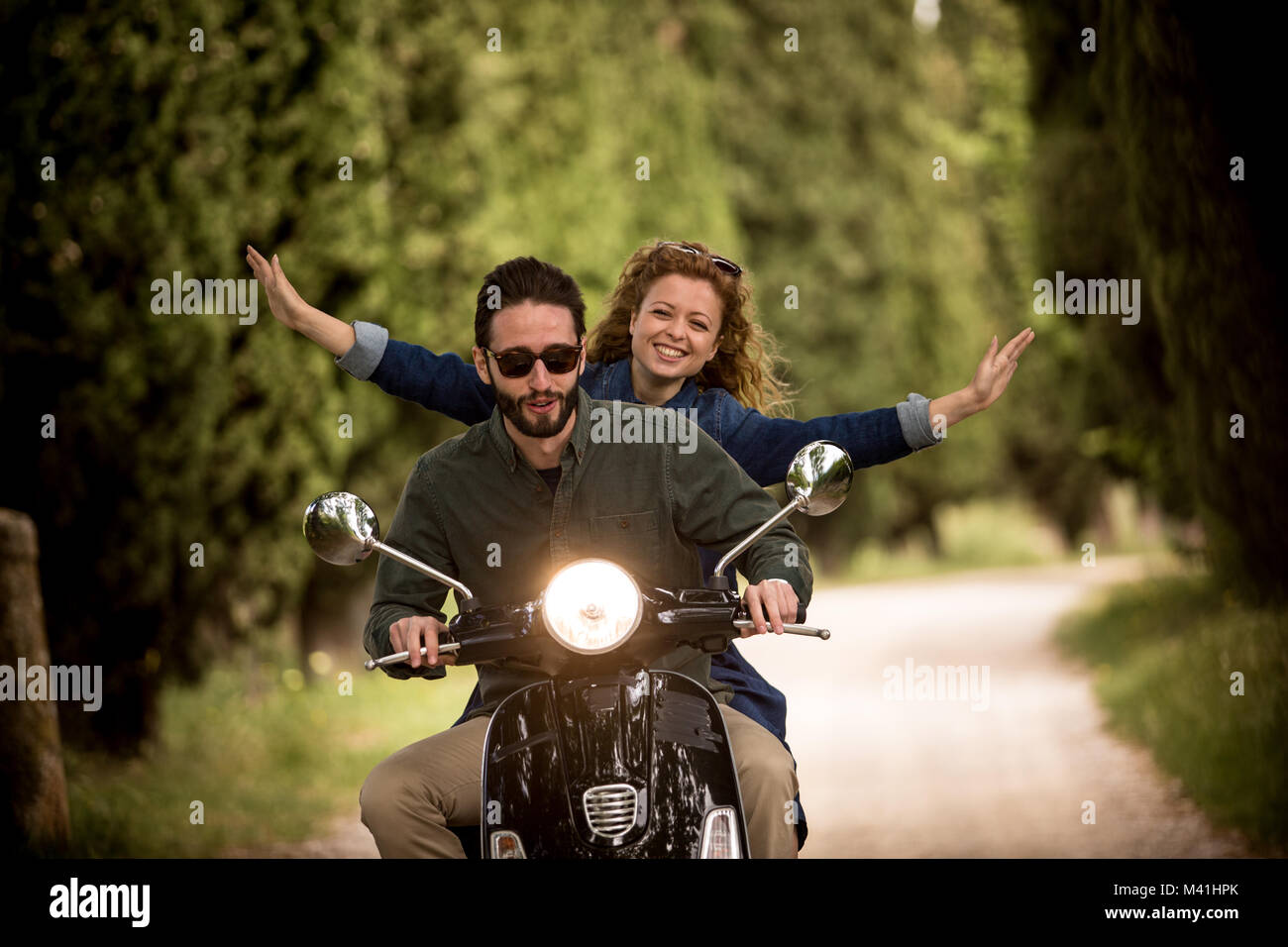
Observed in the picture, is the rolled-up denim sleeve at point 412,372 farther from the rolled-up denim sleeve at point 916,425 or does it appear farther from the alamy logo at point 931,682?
the alamy logo at point 931,682

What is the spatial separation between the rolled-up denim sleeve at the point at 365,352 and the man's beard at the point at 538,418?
3.55ft

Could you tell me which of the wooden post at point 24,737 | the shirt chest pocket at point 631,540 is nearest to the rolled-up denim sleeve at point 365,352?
the shirt chest pocket at point 631,540

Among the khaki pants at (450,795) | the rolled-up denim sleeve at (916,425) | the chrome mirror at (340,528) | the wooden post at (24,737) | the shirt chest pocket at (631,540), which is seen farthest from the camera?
the wooden post at (24,737)

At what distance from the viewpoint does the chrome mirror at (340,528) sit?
263cm

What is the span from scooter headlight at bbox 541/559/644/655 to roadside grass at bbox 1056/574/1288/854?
4.45 metres

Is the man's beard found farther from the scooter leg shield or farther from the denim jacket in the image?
the denim jacket

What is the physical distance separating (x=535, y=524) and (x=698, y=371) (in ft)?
3.98

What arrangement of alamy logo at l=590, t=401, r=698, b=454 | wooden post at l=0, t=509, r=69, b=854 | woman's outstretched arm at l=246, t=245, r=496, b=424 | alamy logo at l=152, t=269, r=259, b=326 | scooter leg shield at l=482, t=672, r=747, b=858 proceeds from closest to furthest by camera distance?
1. scooter leg shield at l=482, t=672, r=747, b=858
2. alamy logo at l=590, t=401, r=698, b=454
3. woman's outstretched arm at l=246, t=245, r=496, b=424
4. wooden post at l=0, t=509, r=69, b=854
5. alamy logo at l=152, t=269, r=259, b=326

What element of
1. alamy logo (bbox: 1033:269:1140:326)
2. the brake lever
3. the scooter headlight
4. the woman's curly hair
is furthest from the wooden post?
alamy logo (bbox: 1033:269:1140:326)

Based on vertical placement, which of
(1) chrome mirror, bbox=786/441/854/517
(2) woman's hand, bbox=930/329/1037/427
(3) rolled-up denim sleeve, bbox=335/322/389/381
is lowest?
(1) chrome mirror, bbox=786/441/854/517

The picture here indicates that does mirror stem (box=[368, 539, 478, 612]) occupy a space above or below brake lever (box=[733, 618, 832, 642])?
above

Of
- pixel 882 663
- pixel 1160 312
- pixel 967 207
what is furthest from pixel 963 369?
pixel 1160 312

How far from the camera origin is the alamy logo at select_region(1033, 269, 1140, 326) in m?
9.55
